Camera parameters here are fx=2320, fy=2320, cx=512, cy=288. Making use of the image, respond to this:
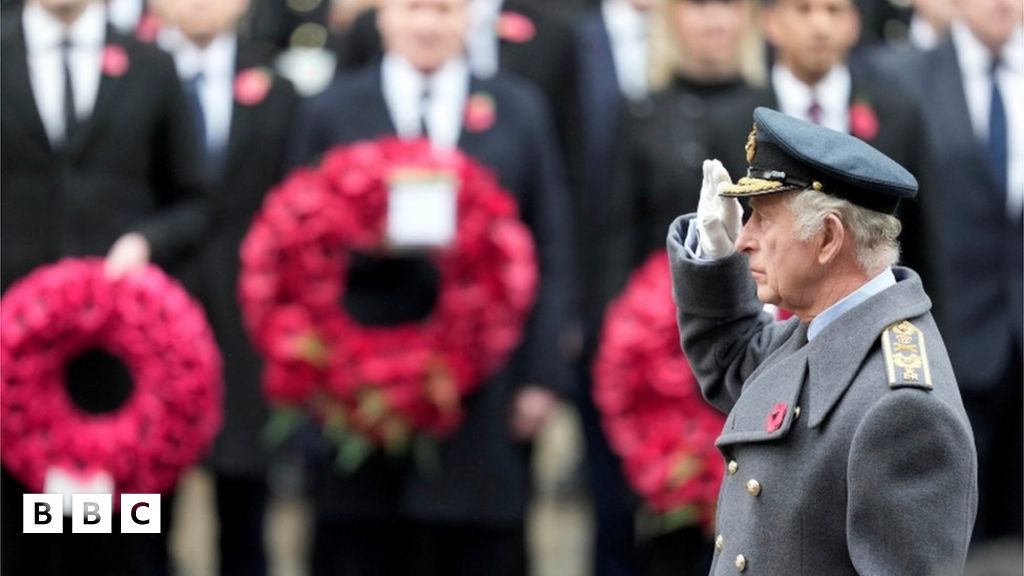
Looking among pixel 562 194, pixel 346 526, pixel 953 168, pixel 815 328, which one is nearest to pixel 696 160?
pixel 562 194

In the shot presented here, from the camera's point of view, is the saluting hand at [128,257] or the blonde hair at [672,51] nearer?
the saluting hand at [128,257]

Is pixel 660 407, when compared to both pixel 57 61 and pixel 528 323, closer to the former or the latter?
pixel 528 323

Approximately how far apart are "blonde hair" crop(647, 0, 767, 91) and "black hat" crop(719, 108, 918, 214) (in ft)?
13.3

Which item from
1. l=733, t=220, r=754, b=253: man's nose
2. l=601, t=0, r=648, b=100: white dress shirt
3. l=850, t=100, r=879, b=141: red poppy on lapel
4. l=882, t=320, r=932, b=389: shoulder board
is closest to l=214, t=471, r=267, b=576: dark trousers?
l=601, t=0, r=648, b=100: white dress shirt

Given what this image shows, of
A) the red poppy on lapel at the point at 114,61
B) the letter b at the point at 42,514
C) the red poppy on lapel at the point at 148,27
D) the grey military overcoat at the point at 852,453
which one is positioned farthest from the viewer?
the red poppy on lapel at the point at 148,27

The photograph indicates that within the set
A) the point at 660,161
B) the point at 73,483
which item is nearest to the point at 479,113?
the point at 660,161

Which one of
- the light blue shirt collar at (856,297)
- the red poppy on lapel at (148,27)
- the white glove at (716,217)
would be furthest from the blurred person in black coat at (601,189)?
the light blue shirt collar at (856,297)

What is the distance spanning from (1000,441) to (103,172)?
→ 3389mm

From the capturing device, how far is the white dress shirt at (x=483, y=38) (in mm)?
8953

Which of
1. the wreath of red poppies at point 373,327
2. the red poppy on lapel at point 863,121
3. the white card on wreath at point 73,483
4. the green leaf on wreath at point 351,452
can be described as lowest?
the white card on wreath at point 73,483

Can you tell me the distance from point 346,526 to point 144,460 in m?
0.73

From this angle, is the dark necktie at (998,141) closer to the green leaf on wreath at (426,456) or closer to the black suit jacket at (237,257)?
the green leaf on wreath at (426,456)

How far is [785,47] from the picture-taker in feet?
27.7

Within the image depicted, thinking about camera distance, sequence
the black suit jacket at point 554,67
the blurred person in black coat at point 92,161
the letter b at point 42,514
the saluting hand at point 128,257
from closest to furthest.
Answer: the letter b at point 42,514, the saluting hand at point 128,257, the blurred person in black coat at point 92,161, the black suit jacket at point 554,67
